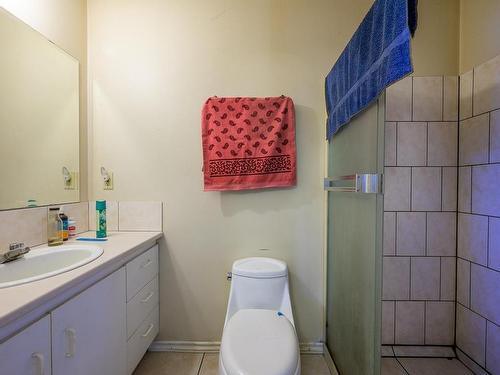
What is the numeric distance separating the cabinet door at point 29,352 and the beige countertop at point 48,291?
1.0 inches

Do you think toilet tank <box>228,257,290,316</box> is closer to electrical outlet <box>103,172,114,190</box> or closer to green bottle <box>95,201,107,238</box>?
green bottle <box>95,201,107,238</box>

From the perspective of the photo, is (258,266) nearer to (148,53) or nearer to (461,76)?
(148,53)

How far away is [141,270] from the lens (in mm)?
1305

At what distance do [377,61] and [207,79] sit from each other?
1.06 m

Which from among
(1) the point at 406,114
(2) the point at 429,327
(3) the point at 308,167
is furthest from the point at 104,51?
(2) the point at 429,327

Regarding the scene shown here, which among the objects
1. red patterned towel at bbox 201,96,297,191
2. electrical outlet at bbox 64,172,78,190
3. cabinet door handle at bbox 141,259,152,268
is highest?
red patterned towel at bbox 201,96,297,191

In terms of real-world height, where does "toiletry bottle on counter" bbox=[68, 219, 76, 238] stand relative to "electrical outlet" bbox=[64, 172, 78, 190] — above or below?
below

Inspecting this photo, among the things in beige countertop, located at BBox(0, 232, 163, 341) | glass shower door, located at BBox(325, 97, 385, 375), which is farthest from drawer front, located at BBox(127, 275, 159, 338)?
glass shower door, located at BBox(325, 97, 385, 375)

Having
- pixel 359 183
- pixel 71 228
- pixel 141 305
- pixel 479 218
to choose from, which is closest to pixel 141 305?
pixel 141 305

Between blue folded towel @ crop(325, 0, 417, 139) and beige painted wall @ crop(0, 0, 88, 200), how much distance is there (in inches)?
62.2

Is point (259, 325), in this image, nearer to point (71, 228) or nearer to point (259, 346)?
point (259, 346)

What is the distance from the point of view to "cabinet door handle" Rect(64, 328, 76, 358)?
0.79 m

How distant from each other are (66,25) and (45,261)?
4.49ft

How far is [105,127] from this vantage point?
1.55 meters
